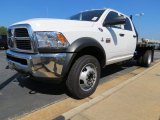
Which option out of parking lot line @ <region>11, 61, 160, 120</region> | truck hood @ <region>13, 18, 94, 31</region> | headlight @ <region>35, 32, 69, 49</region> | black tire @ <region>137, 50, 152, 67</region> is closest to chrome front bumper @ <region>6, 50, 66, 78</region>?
headlight @ <region>35, 32, 69, 49</region>

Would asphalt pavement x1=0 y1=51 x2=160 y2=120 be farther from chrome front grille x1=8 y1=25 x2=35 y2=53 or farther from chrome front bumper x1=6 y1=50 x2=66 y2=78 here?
chrome front grille x1=8 y1=25 x2=35 y2=53

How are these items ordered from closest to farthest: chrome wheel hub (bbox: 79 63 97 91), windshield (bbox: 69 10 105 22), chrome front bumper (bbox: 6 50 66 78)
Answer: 1. chrome front bumper (bbox: 6 50 66 78)
2. chrome wheel hub (bbox: 79 63 97 91)
3. windshield (bbox: 69 10 105 22)

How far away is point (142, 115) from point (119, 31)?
9.62 ft

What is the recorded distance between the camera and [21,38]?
4.60m

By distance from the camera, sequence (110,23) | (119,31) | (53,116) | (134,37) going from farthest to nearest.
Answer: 1. (134,37)
2. (119,31)
3. (110,23)
4. (53,116)

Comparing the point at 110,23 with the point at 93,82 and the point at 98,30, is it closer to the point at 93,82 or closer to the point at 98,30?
the point at 98,30

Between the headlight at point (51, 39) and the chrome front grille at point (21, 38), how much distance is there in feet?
0.56

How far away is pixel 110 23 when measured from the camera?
18.3 ft

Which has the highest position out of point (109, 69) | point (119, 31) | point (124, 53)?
point (119, 31)

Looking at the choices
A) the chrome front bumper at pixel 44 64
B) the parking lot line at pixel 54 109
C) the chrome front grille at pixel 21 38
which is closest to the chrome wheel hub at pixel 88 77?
the parking lot line at pixel 54 109

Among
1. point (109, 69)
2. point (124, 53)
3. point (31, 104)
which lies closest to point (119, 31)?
point (124, 53)

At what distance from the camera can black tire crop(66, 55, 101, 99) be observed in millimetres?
4488

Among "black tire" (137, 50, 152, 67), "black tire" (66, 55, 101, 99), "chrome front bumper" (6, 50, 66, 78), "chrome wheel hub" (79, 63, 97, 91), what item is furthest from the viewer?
"black tire" (137, 50, 152, 67)

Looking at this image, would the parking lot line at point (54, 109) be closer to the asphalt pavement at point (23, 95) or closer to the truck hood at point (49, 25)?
the asphalt pavement at point (23, 95)
